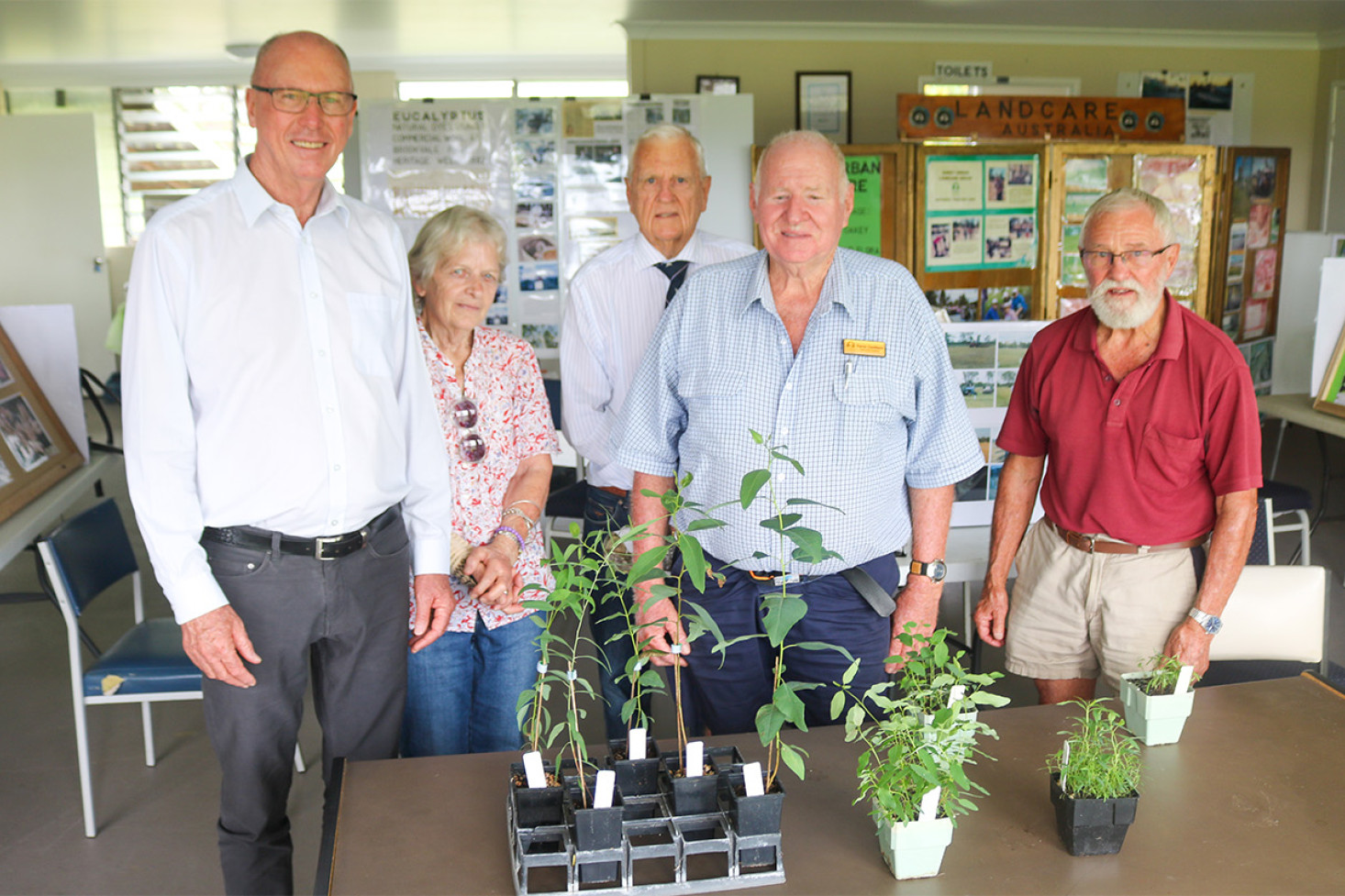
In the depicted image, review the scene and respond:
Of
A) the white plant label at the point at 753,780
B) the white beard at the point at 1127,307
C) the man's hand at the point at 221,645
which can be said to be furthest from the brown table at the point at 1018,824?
the white beard at the point at 1127,307

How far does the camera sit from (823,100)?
27.3ft

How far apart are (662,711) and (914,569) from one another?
172cm

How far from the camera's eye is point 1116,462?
234 centimetres

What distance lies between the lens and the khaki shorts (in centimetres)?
235

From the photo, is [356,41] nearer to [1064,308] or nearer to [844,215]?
[1064,308]

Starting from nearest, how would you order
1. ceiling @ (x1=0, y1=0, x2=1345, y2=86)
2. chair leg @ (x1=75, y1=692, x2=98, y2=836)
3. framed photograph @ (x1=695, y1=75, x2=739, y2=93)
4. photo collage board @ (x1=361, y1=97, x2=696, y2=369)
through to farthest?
1. chair leg @ (x1=75, y1=692, x2=98, y2=836)
2. photo collage board @ (x1=361, y1=97, x2=696, y2=369)
3. ceiling @ (x1=0, y1=0, x2=1345, y2=86)
4. framed photograph @ (x1=695, y1=75, x2=739, y2=93)

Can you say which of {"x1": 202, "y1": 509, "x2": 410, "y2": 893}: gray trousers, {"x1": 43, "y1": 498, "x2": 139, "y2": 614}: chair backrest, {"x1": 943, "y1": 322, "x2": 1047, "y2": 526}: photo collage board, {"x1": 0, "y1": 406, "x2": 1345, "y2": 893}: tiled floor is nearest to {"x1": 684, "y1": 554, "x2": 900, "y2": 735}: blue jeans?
{"x1": 202, "y1": 509, "x2": 410, "y2": 893}: gray trousers

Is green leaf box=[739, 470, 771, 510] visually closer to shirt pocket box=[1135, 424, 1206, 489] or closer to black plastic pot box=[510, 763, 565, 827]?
black plastic pot box=[510, 763, 565, 827]

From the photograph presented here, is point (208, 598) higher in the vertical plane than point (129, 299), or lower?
lower

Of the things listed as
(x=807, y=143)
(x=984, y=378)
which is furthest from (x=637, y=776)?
(x=984, y=378)

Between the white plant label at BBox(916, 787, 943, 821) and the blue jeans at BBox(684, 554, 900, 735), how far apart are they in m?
0.65

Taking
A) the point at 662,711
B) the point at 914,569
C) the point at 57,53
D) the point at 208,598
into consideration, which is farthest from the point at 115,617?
the point at 57,53

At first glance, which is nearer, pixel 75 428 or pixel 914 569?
pixel 914 569

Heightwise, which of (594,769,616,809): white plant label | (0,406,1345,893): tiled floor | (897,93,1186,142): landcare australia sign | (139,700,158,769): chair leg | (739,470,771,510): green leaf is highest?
(897,93,1186,142): landcare australia sign
